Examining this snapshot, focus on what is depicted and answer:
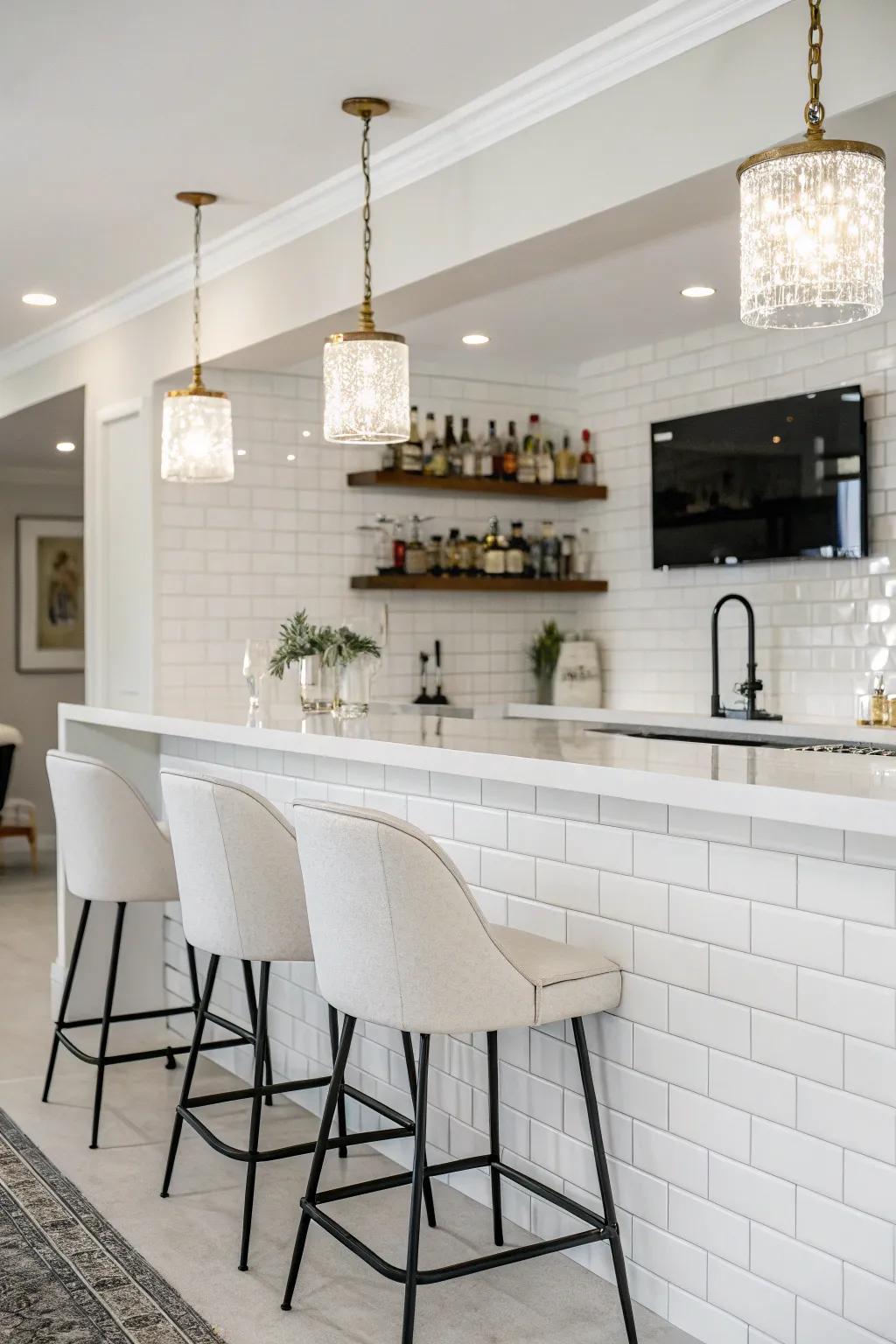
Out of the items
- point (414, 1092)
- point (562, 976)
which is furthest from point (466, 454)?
point (562, 976)

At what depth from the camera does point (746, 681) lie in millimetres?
5367

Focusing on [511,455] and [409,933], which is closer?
[409,933]

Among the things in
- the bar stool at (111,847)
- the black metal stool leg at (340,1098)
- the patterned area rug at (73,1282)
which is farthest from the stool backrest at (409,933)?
the bar stool at (111,847)

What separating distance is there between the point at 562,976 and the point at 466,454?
148 inches

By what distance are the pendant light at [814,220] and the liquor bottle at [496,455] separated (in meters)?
3.87

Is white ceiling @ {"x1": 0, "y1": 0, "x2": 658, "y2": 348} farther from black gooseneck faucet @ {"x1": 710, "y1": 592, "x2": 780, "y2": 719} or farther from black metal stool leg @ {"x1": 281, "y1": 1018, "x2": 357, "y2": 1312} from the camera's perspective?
black gooseneck faucet @ {"x1": 710, "y1": 592, "x2": 780, "y2": 719}

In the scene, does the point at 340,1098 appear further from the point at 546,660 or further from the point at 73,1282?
the point at 546,660

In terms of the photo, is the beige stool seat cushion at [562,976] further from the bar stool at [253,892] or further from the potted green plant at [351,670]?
the potted green plant at [351,670]

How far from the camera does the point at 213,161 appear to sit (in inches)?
149

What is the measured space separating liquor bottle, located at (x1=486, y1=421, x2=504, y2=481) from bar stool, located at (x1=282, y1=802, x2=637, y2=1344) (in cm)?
371

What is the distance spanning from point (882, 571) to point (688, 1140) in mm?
2890

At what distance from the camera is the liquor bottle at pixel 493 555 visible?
19.5ft

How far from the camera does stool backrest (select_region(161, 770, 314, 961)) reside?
2.98 m

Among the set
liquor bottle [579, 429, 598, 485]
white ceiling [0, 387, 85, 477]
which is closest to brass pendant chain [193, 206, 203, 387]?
white ceiling [0, 387, 85, 477]
